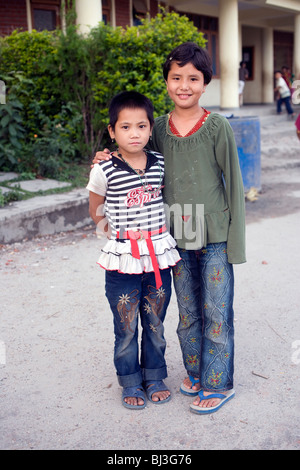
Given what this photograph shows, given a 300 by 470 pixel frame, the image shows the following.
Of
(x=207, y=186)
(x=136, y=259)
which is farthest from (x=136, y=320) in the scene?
(x=207, y=186)

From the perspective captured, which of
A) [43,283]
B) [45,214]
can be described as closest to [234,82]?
[45,214]

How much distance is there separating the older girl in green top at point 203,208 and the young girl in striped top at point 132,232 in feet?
0.28

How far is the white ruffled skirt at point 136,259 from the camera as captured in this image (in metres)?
2.54

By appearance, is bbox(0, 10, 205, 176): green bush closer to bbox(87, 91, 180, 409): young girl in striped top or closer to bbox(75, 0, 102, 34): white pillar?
bbox(75, 0, 102, 34): white pillar

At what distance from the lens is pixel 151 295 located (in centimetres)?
267

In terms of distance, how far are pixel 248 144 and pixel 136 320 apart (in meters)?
5.50

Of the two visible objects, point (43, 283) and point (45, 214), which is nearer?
point (43, 283)

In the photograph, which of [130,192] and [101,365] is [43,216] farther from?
[130,192]

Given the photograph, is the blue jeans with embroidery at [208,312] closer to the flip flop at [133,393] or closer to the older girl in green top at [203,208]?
the older girl in green top at [203,208]

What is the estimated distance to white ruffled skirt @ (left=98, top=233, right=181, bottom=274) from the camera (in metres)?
2.54

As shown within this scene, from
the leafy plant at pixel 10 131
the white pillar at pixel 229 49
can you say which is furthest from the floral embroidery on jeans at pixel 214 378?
the white pillar at pixel 229 49

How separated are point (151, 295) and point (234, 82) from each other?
14.3m

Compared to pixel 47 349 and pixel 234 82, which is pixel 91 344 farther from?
pixel 234 82

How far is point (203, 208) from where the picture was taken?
2584 millimetres
